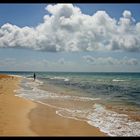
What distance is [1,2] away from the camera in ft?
4.02

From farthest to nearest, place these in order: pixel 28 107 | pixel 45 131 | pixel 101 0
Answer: pixel 28 107, pixel 45 131, pixel 101 0

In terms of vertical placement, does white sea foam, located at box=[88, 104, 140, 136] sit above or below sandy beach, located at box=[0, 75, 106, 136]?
below

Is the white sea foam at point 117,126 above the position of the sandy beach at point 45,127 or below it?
below

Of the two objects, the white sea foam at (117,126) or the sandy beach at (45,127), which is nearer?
the sandy beach at (45,127)

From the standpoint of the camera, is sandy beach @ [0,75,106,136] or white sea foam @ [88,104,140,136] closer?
sandy beach @ [0,75,106,136]

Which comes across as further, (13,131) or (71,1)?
(13,131)

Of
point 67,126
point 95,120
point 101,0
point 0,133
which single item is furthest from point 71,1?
point 95,120

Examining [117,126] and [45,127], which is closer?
[45,127]

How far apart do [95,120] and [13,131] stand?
73.3 inches

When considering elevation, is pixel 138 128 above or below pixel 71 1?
below

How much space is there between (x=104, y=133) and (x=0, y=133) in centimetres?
155

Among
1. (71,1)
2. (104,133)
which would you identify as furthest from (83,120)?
(71,1)

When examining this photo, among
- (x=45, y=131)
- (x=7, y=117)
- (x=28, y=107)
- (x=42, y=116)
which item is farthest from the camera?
(x=28, y=107)

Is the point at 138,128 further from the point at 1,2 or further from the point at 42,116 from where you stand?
the point at 1,2
